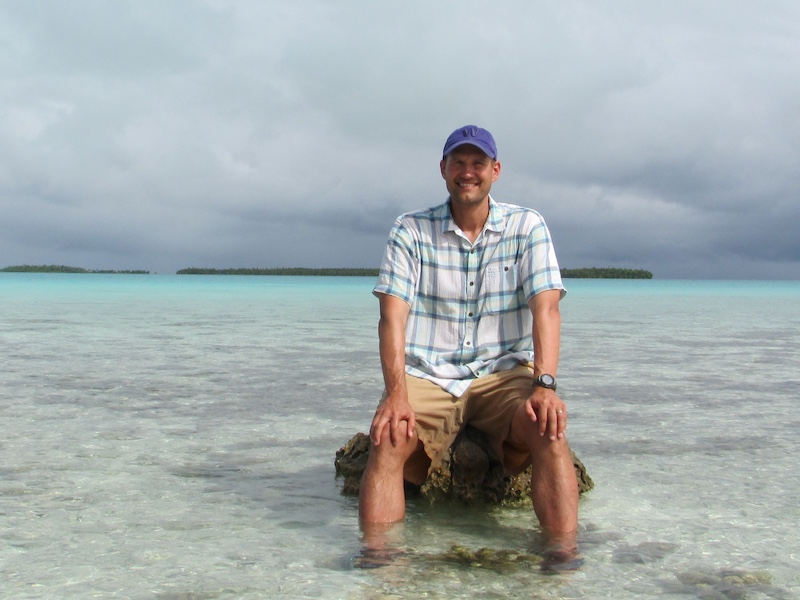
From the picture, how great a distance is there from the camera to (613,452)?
6203 millimetres

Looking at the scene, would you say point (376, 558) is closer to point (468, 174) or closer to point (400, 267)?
point (400, 267)

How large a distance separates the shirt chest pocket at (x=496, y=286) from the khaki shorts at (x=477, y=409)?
350 mm

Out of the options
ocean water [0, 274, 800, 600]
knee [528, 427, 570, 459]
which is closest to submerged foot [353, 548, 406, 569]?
ocean water [0, 274, 800, 600]

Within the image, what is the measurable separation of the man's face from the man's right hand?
1.10 metres

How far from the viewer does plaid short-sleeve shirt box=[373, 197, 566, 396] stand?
4.36m

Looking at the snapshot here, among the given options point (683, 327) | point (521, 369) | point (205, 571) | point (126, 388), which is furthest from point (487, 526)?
point (683, 327)

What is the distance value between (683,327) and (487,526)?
17442 mm

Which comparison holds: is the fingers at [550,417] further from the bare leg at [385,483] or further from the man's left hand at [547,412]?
the bare leg at [385,483]

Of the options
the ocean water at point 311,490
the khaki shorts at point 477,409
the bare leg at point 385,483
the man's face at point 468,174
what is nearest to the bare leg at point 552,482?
the ocean water at point 311,490

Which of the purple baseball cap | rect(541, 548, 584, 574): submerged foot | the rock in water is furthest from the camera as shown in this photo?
the rock in water

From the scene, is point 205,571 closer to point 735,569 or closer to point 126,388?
point 735,569

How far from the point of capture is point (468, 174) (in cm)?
426

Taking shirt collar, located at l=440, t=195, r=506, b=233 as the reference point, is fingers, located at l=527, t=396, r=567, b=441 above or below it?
below

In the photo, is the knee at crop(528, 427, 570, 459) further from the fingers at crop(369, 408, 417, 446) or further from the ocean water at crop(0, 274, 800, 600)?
the fingers at crop(369, 408, 417, 446)
